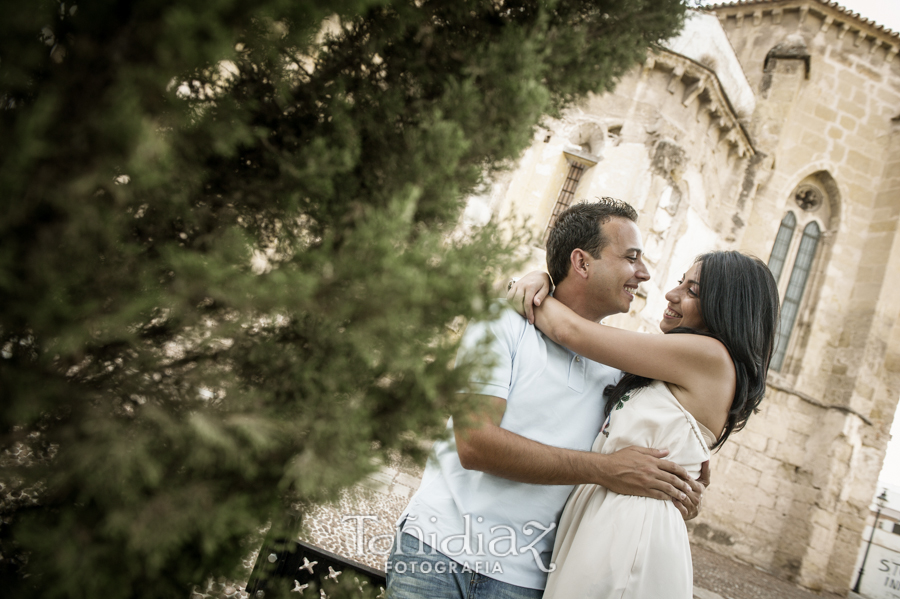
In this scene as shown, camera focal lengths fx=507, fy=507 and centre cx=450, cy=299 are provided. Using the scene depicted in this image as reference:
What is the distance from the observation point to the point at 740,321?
6.40 ft

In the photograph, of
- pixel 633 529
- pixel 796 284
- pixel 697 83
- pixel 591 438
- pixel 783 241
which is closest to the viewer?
pixel 633 529

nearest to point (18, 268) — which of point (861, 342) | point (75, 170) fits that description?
point (75, 170)

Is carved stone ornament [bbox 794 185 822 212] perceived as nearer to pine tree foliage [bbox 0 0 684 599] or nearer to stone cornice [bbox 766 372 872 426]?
stone cornice [bbox 766 372 872 426]

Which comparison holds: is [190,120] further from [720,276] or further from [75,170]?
[720,276]

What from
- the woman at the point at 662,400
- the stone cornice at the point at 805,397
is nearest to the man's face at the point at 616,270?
the woman at the point at 662,400

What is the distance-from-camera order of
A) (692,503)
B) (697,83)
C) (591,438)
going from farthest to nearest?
(697,83) < (591,438) < (692,503)

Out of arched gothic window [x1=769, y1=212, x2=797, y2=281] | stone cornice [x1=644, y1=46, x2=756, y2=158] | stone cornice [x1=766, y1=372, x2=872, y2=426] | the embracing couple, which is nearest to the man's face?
the embracing couple

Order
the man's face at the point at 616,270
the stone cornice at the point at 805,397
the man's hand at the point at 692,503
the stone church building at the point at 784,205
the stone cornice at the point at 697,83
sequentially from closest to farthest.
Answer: the man's hand at the point at 692,503, the man's face at the point at 616,270, the stone cornice at the point at 697,83, the stone church building at the point at 784,205, the stone cornice at the point at 805,397

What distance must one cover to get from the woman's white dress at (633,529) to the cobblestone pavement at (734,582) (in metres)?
5.74

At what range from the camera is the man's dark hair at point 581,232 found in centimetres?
211

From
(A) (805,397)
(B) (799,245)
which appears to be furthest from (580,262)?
(B) (799,245)

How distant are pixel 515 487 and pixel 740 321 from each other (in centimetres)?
108

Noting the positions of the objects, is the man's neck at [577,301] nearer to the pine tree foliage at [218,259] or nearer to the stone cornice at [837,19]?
the pine tree foliage at [218,259]

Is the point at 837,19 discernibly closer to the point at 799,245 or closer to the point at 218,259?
the point at 799,245
